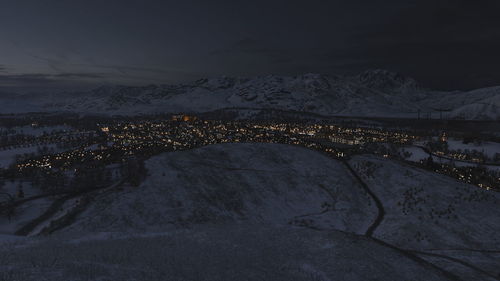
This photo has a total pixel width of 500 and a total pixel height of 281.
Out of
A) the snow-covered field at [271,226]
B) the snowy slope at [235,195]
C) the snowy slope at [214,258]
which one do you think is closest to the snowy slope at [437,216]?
the snow-covered field at [271,226]

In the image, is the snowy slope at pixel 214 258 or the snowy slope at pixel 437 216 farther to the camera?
the snowy slope at pixel 437 216

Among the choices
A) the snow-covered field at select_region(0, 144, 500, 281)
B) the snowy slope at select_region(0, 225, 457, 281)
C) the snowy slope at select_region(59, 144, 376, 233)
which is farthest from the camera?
the snowy slope at select_region(59, 144, 376, 233)

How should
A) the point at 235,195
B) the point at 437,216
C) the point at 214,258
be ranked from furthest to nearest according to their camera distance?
the point at 235,195
the point at 437,216
the point at 214,258

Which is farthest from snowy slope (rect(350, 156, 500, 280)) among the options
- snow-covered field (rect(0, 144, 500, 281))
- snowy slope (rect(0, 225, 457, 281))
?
snowy slope (rect(0, 225, 457, 281))

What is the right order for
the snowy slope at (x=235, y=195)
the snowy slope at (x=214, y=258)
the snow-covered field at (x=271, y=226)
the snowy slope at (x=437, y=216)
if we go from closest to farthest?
the snowy slope at (x=214, y=258) < the snow-covered field at (x=271, y=226) < the snowy slope at (x=437, y=216) < the snowy slope at (x=235, y=195)

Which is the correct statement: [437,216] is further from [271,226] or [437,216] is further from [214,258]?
[214,258]

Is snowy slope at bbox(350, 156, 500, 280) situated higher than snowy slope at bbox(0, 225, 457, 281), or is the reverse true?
snowy slope at bbox(0, 225, 457, 281)

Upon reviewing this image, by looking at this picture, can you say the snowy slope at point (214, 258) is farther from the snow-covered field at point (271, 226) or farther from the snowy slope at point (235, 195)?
the snowy slope at point (235, 195)

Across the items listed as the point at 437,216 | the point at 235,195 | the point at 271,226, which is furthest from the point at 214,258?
the point at 437,216

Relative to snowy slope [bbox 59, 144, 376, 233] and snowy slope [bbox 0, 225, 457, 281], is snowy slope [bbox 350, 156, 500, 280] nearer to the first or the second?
snowy slope [bbox 59, 144, 376, 233]
